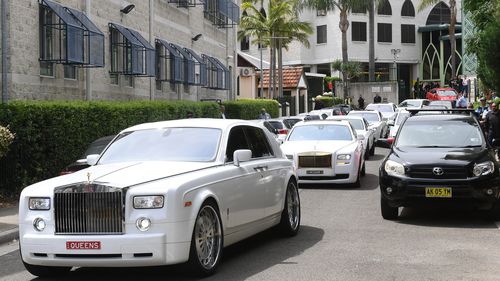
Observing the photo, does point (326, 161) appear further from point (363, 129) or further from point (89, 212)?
point (89, 212)

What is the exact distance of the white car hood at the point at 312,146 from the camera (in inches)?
655

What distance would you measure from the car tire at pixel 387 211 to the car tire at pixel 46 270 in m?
5.46

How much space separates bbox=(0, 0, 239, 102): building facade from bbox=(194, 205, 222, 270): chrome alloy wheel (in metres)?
10.6

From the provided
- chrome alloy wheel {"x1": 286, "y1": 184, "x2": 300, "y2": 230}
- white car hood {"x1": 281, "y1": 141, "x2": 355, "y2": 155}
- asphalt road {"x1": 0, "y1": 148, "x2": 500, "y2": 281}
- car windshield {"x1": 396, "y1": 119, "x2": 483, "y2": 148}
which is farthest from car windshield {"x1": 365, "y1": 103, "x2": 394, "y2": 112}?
chrome alloy wheel {"x1": 286, "y1": 184, "x2": 300, "y2": 230}

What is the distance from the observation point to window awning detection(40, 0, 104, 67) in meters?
18.9

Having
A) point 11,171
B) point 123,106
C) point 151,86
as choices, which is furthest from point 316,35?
point 11,171

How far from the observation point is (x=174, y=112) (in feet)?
83.2

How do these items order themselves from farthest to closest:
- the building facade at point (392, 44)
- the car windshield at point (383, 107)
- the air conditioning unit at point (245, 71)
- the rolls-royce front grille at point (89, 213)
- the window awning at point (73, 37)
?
1. the building facade at point (392, 44)
2. the air conditioning unit at point (245, 71)
3. the car windshield at point (383, 107)
4. the window awning at point (73, 37)
5. the rolls-royce front grille at point (89, 213)

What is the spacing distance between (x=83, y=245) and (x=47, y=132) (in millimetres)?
8951

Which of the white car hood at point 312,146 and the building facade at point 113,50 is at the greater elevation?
the building facade at point 113,50

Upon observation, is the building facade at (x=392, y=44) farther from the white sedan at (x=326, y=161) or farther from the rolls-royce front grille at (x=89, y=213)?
the rolls-royce front grille at (x=89, y=213)

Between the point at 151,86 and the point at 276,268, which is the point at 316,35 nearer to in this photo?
the point at 151,86

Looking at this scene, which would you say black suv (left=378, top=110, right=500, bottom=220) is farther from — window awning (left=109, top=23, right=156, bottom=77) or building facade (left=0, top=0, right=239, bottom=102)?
window awning (left=109, top=23, right=156, bottom=77)

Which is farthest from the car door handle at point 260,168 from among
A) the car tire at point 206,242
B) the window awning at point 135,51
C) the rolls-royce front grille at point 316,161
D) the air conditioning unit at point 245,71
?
the air conditioning unit at point 245,71
